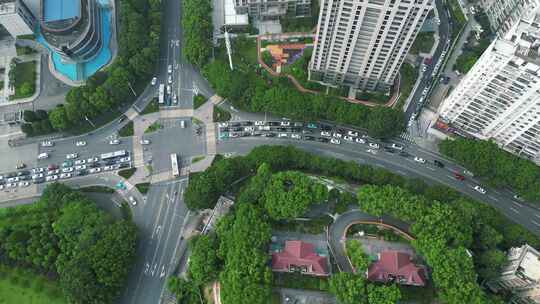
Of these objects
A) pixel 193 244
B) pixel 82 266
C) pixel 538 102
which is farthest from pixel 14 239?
pixel 538 102

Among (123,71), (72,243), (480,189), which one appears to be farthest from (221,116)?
(480,189)

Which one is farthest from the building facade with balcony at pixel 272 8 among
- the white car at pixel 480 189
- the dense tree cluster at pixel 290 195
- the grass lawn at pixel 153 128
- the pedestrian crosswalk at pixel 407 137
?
the white car at pixel 480 189

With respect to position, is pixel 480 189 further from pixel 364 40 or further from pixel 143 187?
pixel 143 187

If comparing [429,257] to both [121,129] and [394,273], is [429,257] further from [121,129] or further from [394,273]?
[121,129]

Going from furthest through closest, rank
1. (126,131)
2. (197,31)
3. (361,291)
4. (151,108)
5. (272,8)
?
(272,8) → (197,31) → (151,108) → (126,131) → (361,291)

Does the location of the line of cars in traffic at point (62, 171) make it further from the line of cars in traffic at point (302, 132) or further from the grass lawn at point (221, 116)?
the line of cars in traffic at point (302, 132)

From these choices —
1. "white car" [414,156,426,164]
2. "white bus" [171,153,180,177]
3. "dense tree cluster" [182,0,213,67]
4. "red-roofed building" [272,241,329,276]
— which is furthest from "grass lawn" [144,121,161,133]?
"white car" [414,156,426,164]
